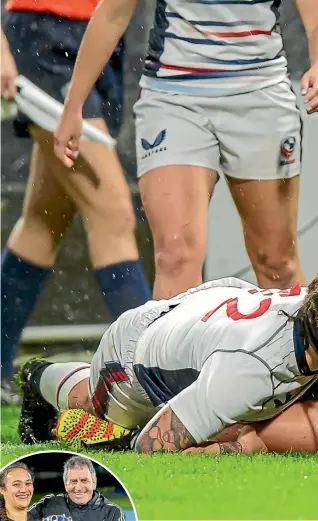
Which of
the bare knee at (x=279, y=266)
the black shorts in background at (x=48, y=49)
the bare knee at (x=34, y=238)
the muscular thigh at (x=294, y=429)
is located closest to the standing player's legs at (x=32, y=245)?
the bare knee at (x=34, y=238)

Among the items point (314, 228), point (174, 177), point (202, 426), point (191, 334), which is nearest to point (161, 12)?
point (174, 177)

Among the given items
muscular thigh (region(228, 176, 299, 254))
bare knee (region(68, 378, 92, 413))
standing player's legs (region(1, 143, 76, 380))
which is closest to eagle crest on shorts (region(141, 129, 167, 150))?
muscular thigh (region(228, 176, 299, 254))

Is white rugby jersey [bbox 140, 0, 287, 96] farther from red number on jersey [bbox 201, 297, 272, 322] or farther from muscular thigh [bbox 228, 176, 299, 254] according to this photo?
red number on jersey [bbox 201, 297, 272, 322]

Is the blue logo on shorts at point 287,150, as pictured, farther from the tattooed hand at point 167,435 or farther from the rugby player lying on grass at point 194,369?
the tattooed hand at point 167,435

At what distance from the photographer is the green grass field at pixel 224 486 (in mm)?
1360

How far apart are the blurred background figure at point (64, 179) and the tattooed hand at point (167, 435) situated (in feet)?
1.49

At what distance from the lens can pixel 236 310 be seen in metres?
1.46

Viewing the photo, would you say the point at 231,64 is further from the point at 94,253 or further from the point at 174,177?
the point at 94,253

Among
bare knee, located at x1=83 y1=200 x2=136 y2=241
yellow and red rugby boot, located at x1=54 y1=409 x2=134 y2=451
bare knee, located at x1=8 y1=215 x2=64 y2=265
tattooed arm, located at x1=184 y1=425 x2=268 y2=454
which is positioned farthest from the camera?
bare knee, located at x1=8 y1=215 x2=64 y2=265

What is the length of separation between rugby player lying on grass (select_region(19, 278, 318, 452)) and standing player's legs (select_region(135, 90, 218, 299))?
93 mm

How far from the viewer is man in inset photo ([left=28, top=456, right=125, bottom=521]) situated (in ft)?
4.76

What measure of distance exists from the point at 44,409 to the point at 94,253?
0.32 meters

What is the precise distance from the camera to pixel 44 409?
173 centimetres

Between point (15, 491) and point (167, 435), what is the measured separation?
200mm
